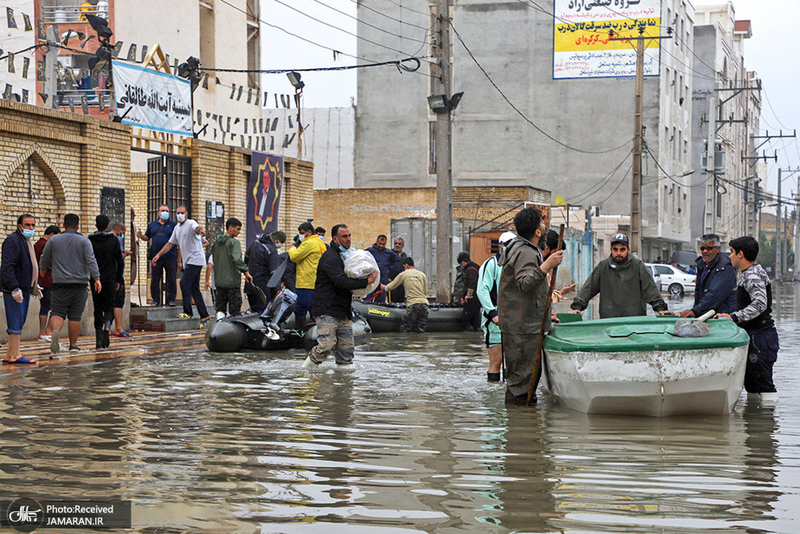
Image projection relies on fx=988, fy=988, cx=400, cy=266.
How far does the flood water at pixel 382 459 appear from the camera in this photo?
5.16 m

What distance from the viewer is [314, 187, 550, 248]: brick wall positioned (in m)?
35.1

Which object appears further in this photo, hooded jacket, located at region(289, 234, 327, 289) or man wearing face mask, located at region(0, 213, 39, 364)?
hooded jacket, located at region(289, 234, 327, 289)

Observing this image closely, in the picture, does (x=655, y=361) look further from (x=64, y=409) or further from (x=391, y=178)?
(x=391, y=178)

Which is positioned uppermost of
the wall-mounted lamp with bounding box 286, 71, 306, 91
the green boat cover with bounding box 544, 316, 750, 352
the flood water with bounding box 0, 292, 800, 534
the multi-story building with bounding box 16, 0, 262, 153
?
the multi-story building with bounding box 16, 0, 262, 153

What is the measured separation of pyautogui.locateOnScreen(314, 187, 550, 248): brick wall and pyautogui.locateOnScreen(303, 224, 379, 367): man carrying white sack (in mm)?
23012

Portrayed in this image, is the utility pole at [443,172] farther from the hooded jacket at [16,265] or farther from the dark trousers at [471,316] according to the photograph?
the hooded jacket at [16,265]

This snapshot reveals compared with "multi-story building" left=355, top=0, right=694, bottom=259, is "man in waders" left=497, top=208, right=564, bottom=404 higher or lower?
lower

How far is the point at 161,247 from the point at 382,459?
12466 millimetres

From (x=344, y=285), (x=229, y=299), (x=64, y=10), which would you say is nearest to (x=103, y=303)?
(x=229, y=299)

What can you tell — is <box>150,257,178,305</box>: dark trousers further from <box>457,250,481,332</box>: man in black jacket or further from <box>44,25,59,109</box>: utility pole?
<box>457,250,481,332</box>: man in black jacket

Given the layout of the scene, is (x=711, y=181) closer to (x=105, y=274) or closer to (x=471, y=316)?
(x=471, y=316)

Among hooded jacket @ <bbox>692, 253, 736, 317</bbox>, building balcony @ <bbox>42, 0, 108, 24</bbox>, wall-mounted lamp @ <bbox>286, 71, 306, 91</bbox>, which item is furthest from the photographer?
building balcony @ <bbox>42, 0, 108, 24</bbox>

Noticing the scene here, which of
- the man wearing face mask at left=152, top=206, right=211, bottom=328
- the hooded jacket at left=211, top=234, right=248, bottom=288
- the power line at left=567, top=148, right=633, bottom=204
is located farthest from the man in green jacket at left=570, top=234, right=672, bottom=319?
the power line at left=567, top=148, right=633, bottom=204

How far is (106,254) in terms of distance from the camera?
46.7 feet
